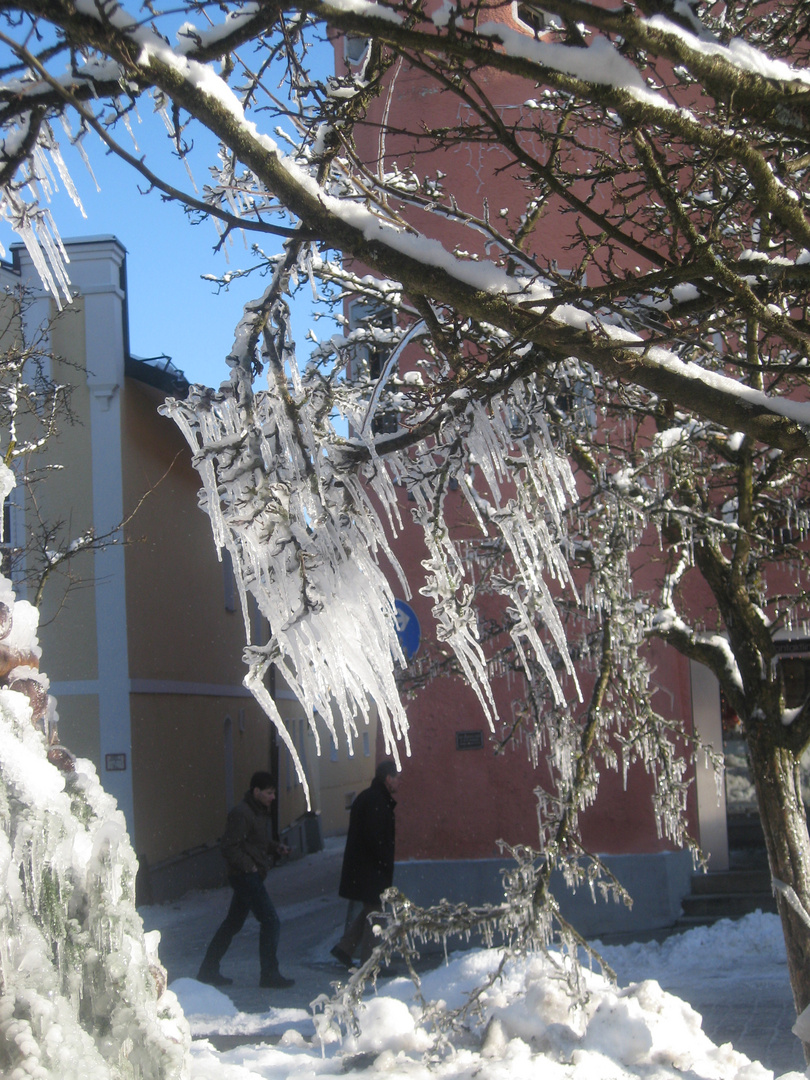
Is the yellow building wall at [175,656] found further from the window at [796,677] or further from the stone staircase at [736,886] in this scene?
the window at [796,677]

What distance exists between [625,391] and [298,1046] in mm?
4231

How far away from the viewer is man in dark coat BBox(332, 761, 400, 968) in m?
8.45

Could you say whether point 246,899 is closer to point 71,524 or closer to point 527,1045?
point 527,1045

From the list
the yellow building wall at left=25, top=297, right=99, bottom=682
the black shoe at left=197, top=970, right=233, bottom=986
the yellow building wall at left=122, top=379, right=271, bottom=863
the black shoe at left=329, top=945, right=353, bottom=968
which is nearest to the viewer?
the black shoe at left=197, top=970, right=233, bottom=986

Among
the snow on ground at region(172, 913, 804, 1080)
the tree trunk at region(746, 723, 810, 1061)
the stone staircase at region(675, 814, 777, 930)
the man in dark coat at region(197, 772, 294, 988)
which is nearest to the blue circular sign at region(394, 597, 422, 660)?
the man in dark coat at region(197, 772, 294, 988)

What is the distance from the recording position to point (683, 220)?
3.38 metres

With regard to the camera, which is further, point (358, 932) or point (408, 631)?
point (358, 932)

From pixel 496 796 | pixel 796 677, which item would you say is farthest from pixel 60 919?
pixel 796 677

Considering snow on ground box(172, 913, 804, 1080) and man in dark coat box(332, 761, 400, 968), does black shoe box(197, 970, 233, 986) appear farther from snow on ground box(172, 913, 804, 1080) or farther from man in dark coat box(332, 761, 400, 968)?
snow on ground box(172, 913, 804, 1080)

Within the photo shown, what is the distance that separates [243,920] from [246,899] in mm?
165

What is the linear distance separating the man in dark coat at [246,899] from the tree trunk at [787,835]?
4405 mm

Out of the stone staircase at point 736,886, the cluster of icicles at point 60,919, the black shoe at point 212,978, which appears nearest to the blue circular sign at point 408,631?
the black shoe at point 212,978

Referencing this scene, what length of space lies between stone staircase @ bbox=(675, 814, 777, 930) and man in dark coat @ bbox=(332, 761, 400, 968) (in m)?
2.88

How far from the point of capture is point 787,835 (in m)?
4.88
